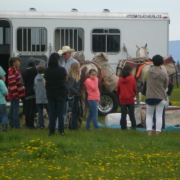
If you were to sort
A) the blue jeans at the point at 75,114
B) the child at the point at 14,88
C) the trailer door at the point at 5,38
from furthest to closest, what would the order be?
the trailer door at the point at 5,38 < the child at the point at 14,88 < the blue jeans at the point at 75,114

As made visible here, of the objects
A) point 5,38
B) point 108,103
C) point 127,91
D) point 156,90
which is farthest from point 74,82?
point 5,38

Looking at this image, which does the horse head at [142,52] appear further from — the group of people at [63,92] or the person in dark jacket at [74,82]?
the person in dark jacket at [74,82]

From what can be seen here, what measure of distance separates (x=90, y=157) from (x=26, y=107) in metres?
4.47

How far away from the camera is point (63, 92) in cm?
1048

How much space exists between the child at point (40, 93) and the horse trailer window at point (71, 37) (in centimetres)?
435

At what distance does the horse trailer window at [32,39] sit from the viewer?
1608 centimetres

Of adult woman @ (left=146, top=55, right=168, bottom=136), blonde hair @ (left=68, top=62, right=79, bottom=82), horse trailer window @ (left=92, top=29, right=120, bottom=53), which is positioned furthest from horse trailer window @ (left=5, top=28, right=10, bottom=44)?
adult woman @ (left=146, top=55, right=168, bottom=136)

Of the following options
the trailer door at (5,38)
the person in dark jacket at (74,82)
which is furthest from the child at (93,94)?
the trailer door at (5,38)

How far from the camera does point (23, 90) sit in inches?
481

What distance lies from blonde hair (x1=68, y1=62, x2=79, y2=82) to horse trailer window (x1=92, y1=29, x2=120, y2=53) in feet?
17.2

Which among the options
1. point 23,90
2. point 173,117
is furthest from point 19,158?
point 173,117

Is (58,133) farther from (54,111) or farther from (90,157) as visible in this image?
(90,157)

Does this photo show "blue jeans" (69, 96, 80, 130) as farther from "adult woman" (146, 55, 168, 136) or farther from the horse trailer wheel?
the horse trailer wheel

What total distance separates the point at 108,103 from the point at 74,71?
15.9 ft
